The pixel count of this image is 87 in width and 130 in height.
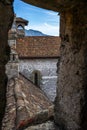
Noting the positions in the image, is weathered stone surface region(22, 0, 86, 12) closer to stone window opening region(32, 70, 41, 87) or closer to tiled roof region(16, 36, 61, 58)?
tiled roof region(16, 36, 61, 58)

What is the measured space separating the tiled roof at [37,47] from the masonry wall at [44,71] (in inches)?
20.0

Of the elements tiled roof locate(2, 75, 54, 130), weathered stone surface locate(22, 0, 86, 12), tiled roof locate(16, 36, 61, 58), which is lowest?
tiled roof locate(2, 75, 54, 130)

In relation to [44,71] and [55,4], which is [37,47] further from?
[55,4]

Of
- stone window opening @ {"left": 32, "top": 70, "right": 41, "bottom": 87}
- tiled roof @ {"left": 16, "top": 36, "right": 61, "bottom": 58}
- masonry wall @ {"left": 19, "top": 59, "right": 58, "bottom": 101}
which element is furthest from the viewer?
stone window opening @ {"left": 32, "top": 70, "right": 41, "bottom": 87}

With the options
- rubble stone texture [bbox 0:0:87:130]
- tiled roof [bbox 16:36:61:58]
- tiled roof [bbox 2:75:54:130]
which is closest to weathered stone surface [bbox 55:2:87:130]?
rubble stone texture [bbox 0:0:87:130]

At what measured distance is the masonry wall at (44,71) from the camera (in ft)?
69.3

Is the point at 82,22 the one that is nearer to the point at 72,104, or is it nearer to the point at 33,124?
the point at 72,104

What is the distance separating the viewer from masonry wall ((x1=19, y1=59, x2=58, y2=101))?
21.1 metres

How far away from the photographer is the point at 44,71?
21.7m

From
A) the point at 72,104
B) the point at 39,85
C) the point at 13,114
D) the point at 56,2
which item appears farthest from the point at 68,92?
the point at 39,85

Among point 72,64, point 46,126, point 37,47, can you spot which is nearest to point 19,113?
point 46,126

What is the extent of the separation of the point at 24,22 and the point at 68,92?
20.1 metres

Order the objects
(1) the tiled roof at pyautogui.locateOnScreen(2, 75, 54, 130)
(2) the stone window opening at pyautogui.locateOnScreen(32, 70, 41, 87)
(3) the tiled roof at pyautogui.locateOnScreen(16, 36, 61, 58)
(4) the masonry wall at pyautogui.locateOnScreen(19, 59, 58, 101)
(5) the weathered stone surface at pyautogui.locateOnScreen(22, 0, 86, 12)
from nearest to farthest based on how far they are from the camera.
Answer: (5) the weathered stone surface at pyautogui.locateOnScreen(22, 0, 86, 12) < (1) the tiled roof at pyautogui.locateOnScreen(2, 75, 54, 130) < (3) the tiled roof at pyautogui.locateOnScreen(16, 36, 61, 58) < (4) the masonry wall at pyautogui.locateOnScreen(19, 59, 58, 101) < (2) the stone window opening at pyautogui.locateOnScreen(32, 70, 41, 87)

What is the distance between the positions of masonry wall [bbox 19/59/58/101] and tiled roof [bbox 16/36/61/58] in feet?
1.66
